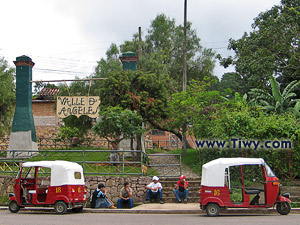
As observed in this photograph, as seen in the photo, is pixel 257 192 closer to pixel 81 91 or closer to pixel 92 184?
pixel 92 184

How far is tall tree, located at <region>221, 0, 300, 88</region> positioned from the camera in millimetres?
24484

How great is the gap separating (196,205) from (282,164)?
5124 mm

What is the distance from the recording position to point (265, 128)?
17719 millimetres

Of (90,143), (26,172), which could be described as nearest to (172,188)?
Answer: (26,172)

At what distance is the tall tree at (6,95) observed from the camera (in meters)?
28.9

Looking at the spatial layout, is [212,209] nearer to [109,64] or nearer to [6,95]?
[109,64]

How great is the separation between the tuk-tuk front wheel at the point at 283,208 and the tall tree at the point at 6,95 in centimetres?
2307

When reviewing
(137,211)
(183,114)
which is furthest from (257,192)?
(183,114)

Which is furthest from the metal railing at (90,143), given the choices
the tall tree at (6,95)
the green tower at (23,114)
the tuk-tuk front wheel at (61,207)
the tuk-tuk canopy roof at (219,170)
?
the tuk-tuk canopy roof at (219,170)

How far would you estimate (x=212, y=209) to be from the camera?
40.1 feet

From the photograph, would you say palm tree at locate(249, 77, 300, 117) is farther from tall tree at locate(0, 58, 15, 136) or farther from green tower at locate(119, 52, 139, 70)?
tall tree at locate(0, 58, 15, 136)

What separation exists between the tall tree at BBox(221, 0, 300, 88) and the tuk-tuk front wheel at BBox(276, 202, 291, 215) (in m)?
14.1
